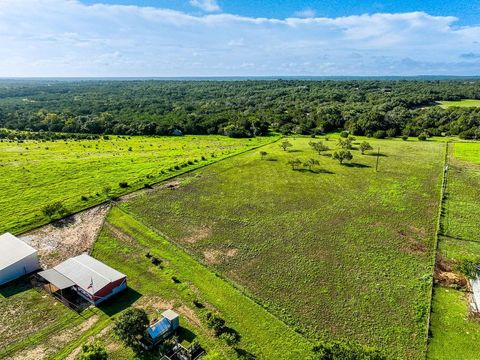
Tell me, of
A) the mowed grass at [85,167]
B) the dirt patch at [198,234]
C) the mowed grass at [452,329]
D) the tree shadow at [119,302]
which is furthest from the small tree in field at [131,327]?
the mowed grass at [85,167]

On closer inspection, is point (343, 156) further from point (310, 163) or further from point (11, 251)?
point (11, 251)

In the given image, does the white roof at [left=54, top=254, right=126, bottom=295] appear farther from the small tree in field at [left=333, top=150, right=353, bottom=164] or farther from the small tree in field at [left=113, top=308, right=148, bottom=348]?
the small tree in field at [left=333, top=150, right=353, bottom=164]

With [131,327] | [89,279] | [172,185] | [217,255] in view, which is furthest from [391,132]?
[131,327]

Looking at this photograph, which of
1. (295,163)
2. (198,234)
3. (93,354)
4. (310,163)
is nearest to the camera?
(93,354)

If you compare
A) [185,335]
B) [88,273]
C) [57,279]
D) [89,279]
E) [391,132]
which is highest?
[391,132]

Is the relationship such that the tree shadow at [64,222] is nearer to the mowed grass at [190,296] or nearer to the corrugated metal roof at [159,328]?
the mowed grass at [190,296]
